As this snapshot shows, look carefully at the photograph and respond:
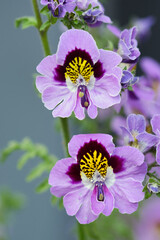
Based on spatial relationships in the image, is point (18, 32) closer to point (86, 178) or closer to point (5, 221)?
point (5, 221)

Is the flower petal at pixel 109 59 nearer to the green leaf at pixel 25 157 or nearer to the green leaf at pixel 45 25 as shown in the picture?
the green leaf at pixel 45 25

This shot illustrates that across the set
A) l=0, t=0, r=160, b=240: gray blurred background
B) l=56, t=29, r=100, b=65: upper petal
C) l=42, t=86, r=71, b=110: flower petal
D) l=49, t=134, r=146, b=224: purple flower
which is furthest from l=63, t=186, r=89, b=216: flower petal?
l=0, t=0, r=160, b=240: gray blurred background

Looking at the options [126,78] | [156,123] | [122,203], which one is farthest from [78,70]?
[122,203]

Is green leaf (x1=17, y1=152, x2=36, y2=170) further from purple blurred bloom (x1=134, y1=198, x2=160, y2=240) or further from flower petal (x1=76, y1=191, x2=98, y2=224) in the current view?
purple blurred bloom (x1=134, y1=198, x2=160, y2=240)

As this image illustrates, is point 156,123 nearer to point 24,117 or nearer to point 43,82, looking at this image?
point 43,82

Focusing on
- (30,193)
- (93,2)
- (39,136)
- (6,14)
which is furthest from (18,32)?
(93,2)

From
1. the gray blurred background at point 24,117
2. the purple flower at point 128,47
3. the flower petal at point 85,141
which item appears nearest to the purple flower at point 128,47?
the purple flower at point 128,47
